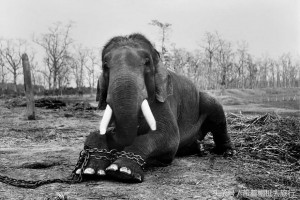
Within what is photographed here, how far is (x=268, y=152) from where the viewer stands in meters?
7.62

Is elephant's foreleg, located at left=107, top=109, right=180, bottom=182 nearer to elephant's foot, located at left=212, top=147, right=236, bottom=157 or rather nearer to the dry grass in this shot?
the dry grass

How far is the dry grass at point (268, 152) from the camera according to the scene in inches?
211

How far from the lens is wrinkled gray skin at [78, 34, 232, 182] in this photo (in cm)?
511

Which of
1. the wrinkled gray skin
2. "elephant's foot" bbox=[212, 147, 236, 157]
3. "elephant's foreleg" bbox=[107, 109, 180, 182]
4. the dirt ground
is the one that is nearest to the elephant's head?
the wrinkled gray skin

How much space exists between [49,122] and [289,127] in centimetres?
1028

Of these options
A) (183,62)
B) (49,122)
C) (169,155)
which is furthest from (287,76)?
(169,155)

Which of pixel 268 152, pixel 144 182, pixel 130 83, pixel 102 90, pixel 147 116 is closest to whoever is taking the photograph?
pixel 144 182

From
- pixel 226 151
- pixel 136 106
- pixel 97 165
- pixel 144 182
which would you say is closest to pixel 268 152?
pixel 226 151

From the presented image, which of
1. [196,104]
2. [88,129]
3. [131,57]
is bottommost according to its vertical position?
[88,129]

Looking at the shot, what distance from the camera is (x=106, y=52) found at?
6.10 metres

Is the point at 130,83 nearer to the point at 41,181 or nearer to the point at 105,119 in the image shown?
the point at 105,119

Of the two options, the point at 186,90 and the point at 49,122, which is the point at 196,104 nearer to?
the point at 186,90

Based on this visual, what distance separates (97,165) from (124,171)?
0.43 meters

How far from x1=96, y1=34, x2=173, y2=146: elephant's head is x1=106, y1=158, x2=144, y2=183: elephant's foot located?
39 centimetres
